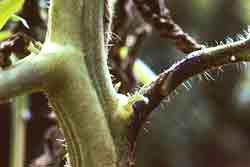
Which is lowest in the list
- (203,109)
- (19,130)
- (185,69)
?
(185,69)

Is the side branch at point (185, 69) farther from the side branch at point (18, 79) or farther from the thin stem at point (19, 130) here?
the thin stem at point (19, 130)

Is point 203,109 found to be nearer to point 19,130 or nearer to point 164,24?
point 19,130

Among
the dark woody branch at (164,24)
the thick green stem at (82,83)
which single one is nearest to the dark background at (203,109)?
the dark woody branch at (164,24)

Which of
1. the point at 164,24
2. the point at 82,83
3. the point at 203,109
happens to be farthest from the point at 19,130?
the point at 203,109

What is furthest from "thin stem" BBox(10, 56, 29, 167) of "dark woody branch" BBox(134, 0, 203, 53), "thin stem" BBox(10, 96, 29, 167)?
"dark woody branch" BBox(134, 0, 203, 53)

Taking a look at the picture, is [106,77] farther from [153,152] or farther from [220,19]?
[220,19]
